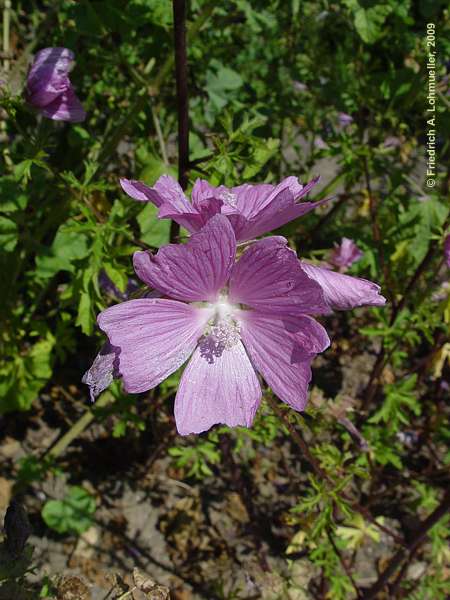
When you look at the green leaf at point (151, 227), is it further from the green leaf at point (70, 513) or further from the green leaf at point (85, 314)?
the green leaf at point (70, 513)

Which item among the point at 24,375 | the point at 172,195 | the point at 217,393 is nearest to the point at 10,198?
the point at 24,375

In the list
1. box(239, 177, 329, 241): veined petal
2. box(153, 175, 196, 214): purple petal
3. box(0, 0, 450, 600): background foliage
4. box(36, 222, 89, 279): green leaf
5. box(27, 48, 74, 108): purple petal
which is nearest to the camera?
box(239, 177, 329, 241): veined petal

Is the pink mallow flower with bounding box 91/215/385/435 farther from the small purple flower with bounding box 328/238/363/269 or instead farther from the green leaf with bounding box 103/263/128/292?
the small purple flower with bounding box 328/238/363/269

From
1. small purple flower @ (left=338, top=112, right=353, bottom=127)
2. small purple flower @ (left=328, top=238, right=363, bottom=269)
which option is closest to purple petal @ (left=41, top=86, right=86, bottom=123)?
small purple flower @ (left=328, top=238, right=363, bottom=269)

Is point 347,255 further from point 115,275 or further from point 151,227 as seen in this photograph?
point 115,275

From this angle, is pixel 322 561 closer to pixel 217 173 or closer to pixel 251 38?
pixel 217 173

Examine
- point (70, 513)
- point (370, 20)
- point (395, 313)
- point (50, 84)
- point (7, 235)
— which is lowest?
point (70, 513)

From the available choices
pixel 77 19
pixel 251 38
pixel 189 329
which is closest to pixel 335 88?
pixel 251 38
